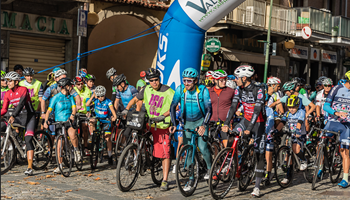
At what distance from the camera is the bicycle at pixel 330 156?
314 inches

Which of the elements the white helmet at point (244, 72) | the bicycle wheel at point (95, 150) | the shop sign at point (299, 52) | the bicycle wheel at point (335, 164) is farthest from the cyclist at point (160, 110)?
the shop sign at point (299, 52)

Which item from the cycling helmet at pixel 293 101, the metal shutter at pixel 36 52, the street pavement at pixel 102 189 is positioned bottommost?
the street pavement at pixel 102 189

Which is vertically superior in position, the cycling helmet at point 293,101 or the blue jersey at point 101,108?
the cycling helmet at point 293,101

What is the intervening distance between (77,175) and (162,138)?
2.13 m

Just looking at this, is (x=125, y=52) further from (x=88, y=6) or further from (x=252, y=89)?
(x=252, y=89)

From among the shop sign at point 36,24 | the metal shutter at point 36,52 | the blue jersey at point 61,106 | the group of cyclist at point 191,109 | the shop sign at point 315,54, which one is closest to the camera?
the group of cyclist at point 191,109

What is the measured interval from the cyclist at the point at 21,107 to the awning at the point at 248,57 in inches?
630

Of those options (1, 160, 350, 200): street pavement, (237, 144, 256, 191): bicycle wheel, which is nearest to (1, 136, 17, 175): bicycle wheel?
(1, 160, 350, 200): street pavement

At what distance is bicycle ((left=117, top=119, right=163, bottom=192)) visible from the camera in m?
7.03

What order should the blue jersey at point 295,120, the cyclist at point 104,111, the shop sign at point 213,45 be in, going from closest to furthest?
the blue jersey at point 295,120 < the cyclist at point 104,111 < the shop sign at point 213,45

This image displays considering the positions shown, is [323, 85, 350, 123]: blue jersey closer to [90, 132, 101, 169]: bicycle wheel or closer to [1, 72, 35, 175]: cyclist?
[90, 132, 101, 169]: bicycle wheel

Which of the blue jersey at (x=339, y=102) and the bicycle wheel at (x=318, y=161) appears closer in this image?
the bicycle wheel at (x=318, y=161)

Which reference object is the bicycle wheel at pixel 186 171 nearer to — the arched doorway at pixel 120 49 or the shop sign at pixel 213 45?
the arched doorway at pixel 120 49

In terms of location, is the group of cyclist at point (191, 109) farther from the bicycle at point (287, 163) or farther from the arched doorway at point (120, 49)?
the arched doorway at point (120, 49)
